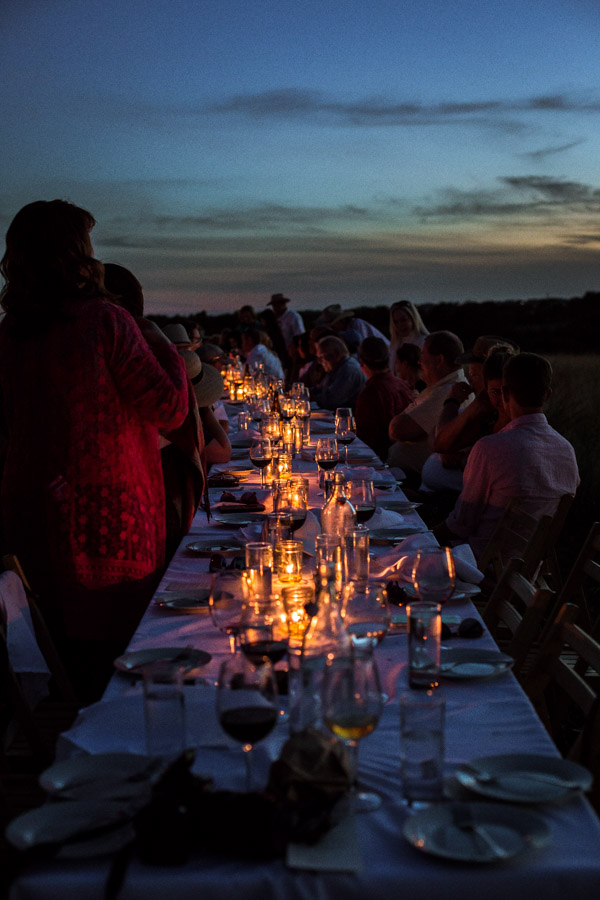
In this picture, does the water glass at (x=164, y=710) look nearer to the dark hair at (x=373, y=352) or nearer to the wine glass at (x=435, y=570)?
the wine glass at (x=435, y=570)

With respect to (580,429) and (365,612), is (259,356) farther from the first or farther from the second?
(365,612)

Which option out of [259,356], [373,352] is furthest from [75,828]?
[259,356]

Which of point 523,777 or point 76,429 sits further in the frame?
point 76,429

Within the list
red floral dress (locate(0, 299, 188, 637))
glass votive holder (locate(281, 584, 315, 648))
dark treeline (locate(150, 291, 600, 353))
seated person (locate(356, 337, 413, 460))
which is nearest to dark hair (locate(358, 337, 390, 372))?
seated person (locate(356, 337, 413, 460))

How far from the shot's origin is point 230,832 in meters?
1.28

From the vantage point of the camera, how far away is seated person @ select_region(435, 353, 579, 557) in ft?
12.6

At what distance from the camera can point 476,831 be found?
1.32 meters

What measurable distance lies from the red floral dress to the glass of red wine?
618mm

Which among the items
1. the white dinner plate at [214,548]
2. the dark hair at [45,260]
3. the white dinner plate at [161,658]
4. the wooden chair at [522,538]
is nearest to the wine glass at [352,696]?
the white dinner plate at [161,658]

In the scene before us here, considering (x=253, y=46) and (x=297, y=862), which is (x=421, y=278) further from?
(x=297, y=862)

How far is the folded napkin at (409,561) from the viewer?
263cm

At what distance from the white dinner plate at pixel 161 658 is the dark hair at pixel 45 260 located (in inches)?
47.8

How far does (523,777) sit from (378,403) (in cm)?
553

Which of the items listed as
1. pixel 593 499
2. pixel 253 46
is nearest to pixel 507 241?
pixel 253 46
